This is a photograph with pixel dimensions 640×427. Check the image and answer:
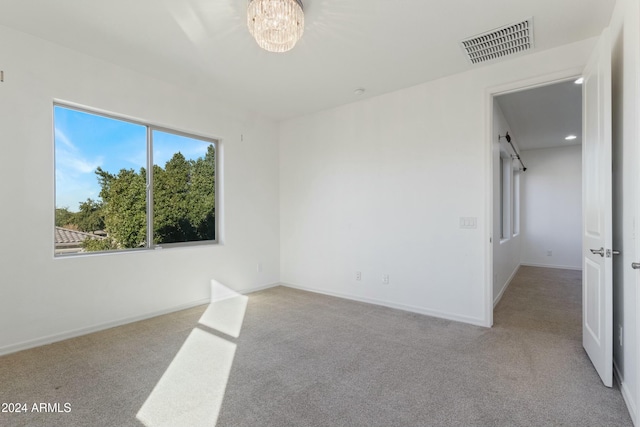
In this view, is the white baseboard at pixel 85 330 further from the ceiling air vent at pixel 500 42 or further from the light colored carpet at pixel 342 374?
the ceiling air vent at pixel 500 42

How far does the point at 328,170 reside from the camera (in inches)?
175

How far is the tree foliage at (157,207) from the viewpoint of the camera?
10.4 feet

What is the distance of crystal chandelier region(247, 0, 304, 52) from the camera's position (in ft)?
6.55

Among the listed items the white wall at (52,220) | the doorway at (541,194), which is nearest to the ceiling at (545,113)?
the doorway at (541,194)

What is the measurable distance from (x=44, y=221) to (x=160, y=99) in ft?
5.59

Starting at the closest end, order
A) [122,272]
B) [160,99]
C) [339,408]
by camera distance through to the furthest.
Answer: [339,408], [122,272], [160,99]

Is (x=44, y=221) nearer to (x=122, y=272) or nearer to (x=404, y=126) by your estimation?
(x=122, y=272)

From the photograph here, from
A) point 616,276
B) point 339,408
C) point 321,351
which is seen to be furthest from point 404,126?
point 339,408

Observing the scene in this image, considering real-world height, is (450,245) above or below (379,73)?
below

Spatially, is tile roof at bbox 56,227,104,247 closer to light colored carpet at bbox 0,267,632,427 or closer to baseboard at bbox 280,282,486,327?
light colored carpet at bbox 0,267,632,427

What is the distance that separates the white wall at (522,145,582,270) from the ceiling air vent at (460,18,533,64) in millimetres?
5156

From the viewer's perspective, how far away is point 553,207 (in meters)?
6.73

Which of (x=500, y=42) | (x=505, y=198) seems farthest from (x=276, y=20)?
(x=505, y=198)

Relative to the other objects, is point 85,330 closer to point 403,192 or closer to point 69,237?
point 69,237
